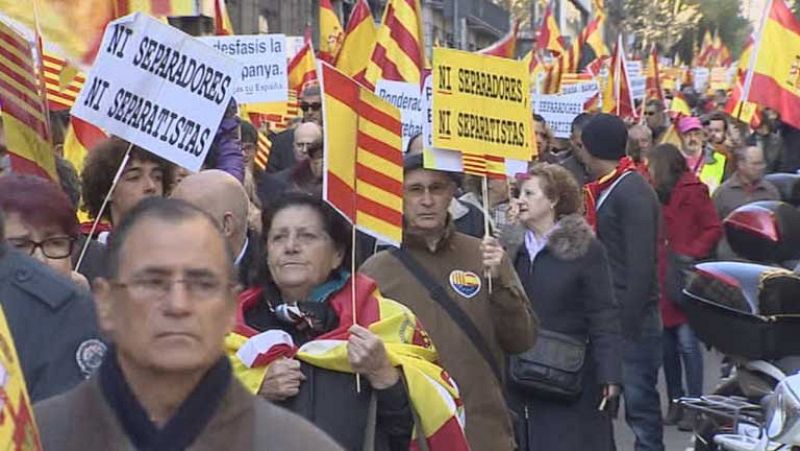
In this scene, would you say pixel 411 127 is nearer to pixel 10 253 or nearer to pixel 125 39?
pixel 125 39

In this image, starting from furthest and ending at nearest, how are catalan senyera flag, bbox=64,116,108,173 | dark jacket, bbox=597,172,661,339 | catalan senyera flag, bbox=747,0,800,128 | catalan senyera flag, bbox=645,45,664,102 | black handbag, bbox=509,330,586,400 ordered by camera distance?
1. catalan senyera flag, bbox=645,45,664,102
2. catalan senyera flag, bbox=747,0,800,128
3. dark jacket, bbox=597,172,661,339
4. catalan senyera flag, bbox=64,116,108,173
5. black handbag, bbox=509,330,586,400

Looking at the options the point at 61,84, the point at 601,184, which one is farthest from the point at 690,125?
the point at 61,84

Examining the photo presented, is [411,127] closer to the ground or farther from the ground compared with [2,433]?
closer to the ground

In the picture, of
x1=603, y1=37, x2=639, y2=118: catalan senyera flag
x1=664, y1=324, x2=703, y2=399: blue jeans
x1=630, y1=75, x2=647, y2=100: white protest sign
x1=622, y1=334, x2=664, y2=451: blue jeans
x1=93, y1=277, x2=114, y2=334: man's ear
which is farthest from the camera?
x1=630, y1=75, x2=647, y2=100: white protest sign

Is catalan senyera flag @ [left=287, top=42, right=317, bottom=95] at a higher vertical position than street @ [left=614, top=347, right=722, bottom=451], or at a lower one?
higher

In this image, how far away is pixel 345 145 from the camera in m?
5.38

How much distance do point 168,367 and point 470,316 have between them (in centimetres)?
330

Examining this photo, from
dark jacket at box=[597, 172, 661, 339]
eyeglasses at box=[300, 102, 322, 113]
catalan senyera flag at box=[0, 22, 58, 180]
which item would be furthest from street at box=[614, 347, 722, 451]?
catalan senyera flag at box=[0, 22, 58, 180]

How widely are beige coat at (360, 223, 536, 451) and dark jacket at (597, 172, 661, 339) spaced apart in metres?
3.39

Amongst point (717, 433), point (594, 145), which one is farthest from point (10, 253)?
point (594, 145)

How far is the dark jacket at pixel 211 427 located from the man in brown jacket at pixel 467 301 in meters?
3.09

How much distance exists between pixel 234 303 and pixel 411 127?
8754 mm

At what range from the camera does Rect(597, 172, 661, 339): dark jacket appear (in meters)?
9.59

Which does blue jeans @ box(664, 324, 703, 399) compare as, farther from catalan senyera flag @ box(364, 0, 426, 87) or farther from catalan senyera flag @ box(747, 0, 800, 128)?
catalan senyera flag @ box(364, 0, 426, 87)
